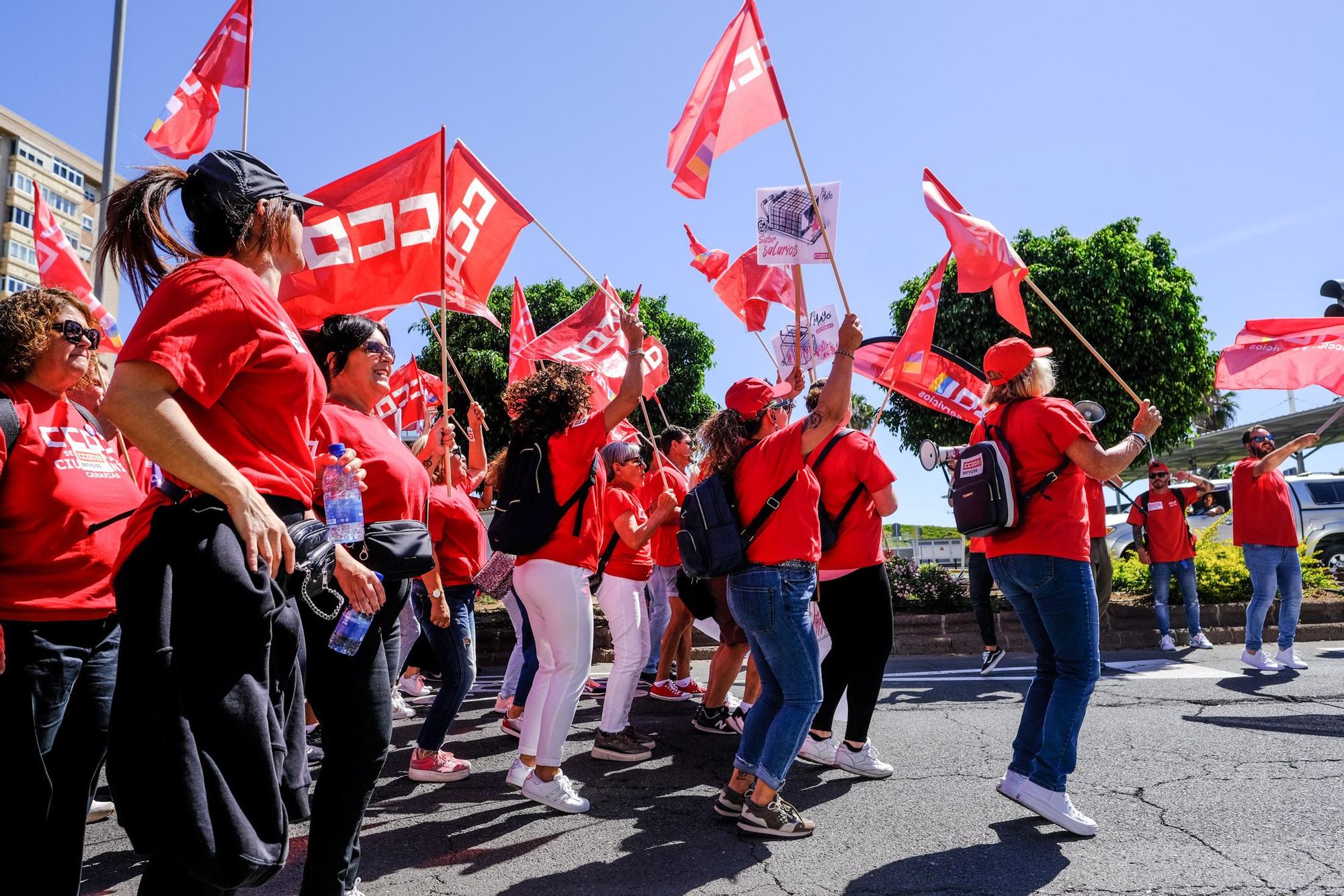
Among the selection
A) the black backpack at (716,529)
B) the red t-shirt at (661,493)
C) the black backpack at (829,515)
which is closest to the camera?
the black backpack at (716,529)

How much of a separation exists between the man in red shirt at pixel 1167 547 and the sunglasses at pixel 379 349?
9.01 m

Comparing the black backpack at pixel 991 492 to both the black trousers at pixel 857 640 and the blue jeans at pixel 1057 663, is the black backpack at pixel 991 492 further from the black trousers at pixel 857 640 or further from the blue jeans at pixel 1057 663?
the black trousers at pixel 857 640

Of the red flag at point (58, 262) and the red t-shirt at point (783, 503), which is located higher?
the red flag at point (58, 262)

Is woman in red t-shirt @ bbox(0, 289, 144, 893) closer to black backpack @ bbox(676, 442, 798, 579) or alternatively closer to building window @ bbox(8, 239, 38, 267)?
black backpack @ bbox(676, 442, 798, 579)

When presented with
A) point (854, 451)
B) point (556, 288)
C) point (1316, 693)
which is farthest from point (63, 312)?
point (556, 288)

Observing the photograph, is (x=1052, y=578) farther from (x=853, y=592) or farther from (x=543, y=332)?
(x=543, y=332)

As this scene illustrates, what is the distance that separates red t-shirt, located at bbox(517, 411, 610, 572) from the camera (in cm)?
421

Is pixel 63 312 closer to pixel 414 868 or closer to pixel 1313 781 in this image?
pixel 414 868

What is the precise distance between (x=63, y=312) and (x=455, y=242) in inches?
123

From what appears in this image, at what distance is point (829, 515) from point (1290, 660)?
17.6 feet

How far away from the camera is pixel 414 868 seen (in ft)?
11.6

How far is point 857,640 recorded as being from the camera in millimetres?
4922

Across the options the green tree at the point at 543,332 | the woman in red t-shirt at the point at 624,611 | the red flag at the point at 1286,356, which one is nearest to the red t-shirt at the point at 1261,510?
the red flag at the point at 1286,356

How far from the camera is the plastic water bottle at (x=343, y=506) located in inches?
89.0
